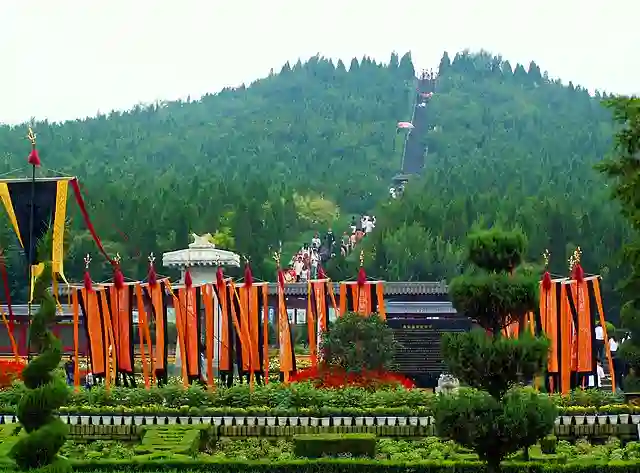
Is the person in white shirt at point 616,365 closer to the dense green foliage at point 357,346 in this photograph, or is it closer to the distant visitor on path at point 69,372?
the dense green foliage at point 357,346

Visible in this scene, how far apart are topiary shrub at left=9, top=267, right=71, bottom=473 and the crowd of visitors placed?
26036mm

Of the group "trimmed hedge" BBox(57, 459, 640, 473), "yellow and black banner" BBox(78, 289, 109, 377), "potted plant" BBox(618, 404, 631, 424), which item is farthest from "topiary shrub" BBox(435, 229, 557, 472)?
"yellow and black banner" BBox(78, 289, 109, 377)

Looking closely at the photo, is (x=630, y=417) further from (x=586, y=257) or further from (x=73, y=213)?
(x=73, y=213)

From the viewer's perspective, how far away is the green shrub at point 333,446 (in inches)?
679

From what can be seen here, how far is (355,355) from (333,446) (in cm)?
645

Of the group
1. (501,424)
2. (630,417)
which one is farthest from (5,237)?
(501,424)

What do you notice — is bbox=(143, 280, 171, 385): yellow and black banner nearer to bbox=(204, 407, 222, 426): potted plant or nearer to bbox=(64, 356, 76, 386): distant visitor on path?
bbox=(204, 407, 222, 426): potted plant

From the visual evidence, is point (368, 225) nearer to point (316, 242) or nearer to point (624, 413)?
point (316, 242)

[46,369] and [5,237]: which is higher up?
[5,237]

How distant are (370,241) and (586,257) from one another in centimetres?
1193

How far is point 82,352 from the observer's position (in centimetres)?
3588

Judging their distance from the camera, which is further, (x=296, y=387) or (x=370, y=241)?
(x=370, y=241)

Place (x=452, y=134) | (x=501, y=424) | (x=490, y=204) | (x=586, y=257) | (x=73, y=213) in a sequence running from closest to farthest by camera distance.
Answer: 1. (x=501, y=424)
2. (x=586, y=257)
3. (x=73, y=213)
4. (x=490, y=204)
5. (x=452, y=134)

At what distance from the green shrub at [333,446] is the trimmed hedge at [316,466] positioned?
1.27m
